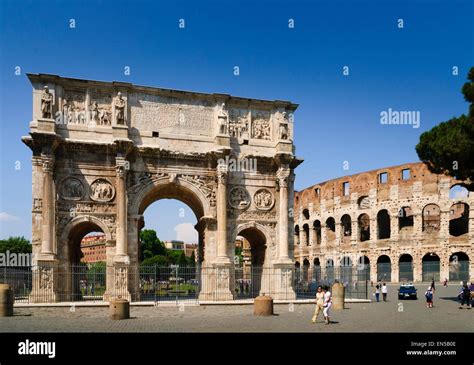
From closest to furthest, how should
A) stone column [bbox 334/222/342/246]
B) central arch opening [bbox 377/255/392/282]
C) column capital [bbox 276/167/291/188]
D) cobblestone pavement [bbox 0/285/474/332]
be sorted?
cobblestone pavement [bbox 0/285/474/332]
column capital [bbox 276/167/291/188]
central arch opening [bbox 377/255/392/282]
stone column [bbox 334/222/342/246]

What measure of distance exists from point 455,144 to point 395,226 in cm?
A: 2236

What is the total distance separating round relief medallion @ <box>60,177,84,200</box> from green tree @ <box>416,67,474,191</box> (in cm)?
1563

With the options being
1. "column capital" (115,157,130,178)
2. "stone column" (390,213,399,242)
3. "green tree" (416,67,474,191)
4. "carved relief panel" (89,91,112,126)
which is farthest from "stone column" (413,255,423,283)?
"carved relief panel" (89,91,112,126)

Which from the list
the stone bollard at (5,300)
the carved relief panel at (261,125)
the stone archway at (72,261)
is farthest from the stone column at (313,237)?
the stone bollard at (5,300)

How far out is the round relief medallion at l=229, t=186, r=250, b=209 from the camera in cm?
2298

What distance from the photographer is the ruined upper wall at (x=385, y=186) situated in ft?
130

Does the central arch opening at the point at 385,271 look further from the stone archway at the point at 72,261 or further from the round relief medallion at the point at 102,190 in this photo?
the round relief medallion at the point at 102,190

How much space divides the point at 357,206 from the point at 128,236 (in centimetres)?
2737

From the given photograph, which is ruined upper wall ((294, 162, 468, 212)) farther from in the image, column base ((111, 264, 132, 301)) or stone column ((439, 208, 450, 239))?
column base ((111, 264, 132, 301))

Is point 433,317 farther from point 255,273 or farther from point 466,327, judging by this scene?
point 255,273

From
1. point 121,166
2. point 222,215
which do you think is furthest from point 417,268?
point 121,166

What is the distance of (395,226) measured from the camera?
135ft
